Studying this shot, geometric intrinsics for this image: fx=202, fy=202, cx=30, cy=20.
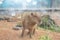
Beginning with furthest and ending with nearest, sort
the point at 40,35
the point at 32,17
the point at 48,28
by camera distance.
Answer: the point at 48,28 → the point at 40,35 → the point at 32,17

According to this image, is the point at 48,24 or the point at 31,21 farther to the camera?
the point at 48,24

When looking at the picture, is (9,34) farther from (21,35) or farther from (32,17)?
(32,17)

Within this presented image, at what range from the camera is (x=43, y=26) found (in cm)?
780

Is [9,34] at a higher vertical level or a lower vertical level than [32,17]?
lower

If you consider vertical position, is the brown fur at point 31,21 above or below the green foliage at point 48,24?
above

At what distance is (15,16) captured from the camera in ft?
32.2

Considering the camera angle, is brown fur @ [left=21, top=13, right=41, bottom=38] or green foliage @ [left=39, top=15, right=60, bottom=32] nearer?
brown fur @ [left=21, top=13, right=41, bottom=38]

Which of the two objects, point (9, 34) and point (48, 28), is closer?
point (9, 34)

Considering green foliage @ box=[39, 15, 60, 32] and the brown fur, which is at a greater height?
the brown fur

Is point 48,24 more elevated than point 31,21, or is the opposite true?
point 31,21

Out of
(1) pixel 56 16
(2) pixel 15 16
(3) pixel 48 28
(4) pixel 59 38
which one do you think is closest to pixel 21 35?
(4) pixel 59 38

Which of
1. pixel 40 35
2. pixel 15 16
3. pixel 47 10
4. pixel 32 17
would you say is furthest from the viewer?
pixel 47 10

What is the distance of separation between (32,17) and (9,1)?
14.4ft

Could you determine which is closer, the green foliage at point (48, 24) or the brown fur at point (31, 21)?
the brown fur at point (31, 21)
